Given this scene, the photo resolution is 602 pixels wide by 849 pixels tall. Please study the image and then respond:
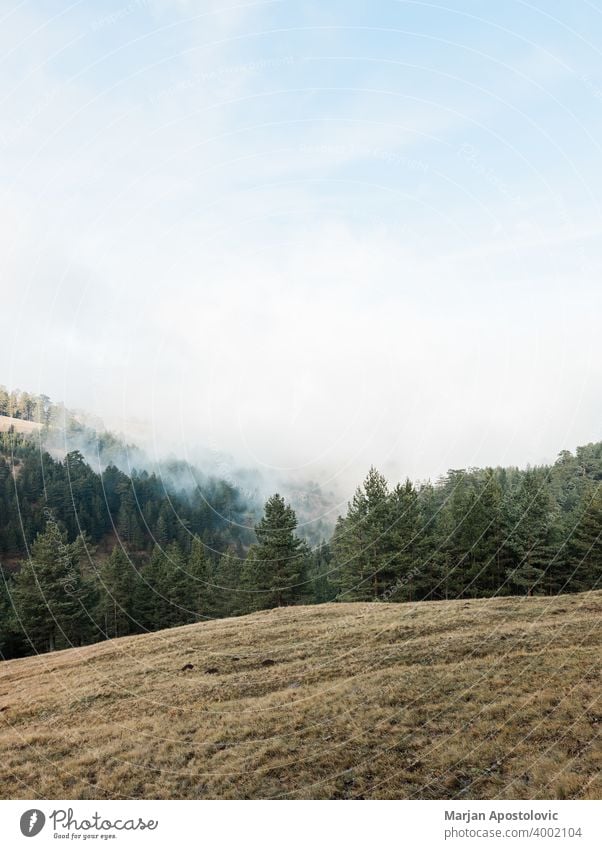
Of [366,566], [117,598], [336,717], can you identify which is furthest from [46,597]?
[336,717]

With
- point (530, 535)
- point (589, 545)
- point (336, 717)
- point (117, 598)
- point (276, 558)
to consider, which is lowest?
point (117, 598)

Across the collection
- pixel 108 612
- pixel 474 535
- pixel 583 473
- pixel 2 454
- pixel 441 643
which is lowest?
pixel 108 612

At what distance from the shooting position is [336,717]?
17531 millimetres

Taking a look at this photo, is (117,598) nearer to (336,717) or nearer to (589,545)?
(589,545)

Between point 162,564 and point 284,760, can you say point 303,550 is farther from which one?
point 284,760

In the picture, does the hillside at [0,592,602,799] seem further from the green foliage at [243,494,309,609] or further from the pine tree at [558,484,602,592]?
the green foliage at [243,494,309,609]

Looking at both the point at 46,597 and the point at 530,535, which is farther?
the point at 46,597

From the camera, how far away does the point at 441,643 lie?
25109mm

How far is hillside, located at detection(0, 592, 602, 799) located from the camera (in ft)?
45.1

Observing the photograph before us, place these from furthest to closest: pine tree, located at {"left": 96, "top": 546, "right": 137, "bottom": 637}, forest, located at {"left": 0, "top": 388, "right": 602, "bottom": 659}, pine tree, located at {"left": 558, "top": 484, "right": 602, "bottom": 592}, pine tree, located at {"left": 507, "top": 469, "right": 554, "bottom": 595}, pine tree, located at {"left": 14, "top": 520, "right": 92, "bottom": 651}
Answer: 1. pine tree, located at {"left": 96, "top": 546, "right": 137, "bottom": 637}
2. pine tree, located at {"left": 14, "top": 520, "right": 92, "bottom": 651}
3. forest, located at {"left": 0, "top": 388, "right": 602, "bottom": 659}
4. pine tree, located at {"left": 507, "top": 469, "right": 554, "bottom": 595}
5. pine tree, located at {"left": 558, "top": 484, "right": 602, "bottom": 592}

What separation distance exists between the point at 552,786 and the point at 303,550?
5195 centimetres

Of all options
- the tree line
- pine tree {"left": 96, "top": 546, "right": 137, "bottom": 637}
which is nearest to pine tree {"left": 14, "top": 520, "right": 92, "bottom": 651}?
the tree line

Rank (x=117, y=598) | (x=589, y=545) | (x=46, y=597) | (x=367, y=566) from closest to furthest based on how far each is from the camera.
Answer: (x=589, y=545)
(x=367, y=566)
(x=46, y=597)
(x=117, y=598)

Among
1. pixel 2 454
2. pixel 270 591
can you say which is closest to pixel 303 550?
pixel 270 591
